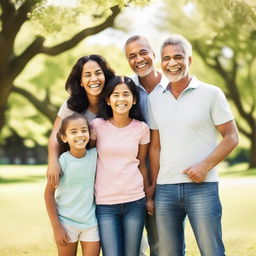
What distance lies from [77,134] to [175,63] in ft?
3.26

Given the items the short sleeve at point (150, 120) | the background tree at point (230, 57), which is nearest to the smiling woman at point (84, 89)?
the short sleeve at point (150, 120)

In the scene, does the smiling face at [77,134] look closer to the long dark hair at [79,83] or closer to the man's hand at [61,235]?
the long dark hair at [79,83]

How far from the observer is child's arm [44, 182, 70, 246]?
445 cm

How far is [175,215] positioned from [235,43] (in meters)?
23.6

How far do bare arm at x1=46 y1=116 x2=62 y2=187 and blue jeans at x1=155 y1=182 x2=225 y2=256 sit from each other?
844 mm

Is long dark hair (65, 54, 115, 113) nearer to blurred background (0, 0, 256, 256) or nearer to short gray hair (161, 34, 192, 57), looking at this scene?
short gray hair (161, 34, 192, 57)

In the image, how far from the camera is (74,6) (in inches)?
471

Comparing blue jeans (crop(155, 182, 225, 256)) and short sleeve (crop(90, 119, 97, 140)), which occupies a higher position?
short sleeve (crop(90, 119, 97, 140))

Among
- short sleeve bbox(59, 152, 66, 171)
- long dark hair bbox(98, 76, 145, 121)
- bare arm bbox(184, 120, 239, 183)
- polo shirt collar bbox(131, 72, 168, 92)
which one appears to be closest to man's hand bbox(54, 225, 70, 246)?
short sleeve bbox(59, 152, 66, 171)

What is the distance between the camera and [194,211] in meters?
4.33

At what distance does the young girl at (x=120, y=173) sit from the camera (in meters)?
4.41

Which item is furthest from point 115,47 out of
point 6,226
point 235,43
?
point 6,226

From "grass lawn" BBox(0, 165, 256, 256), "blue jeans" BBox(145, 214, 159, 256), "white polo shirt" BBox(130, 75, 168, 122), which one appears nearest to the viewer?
"white polo shirt" BBox(130, 75, 168, 122)

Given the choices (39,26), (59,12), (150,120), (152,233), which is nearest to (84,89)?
(150,120)
